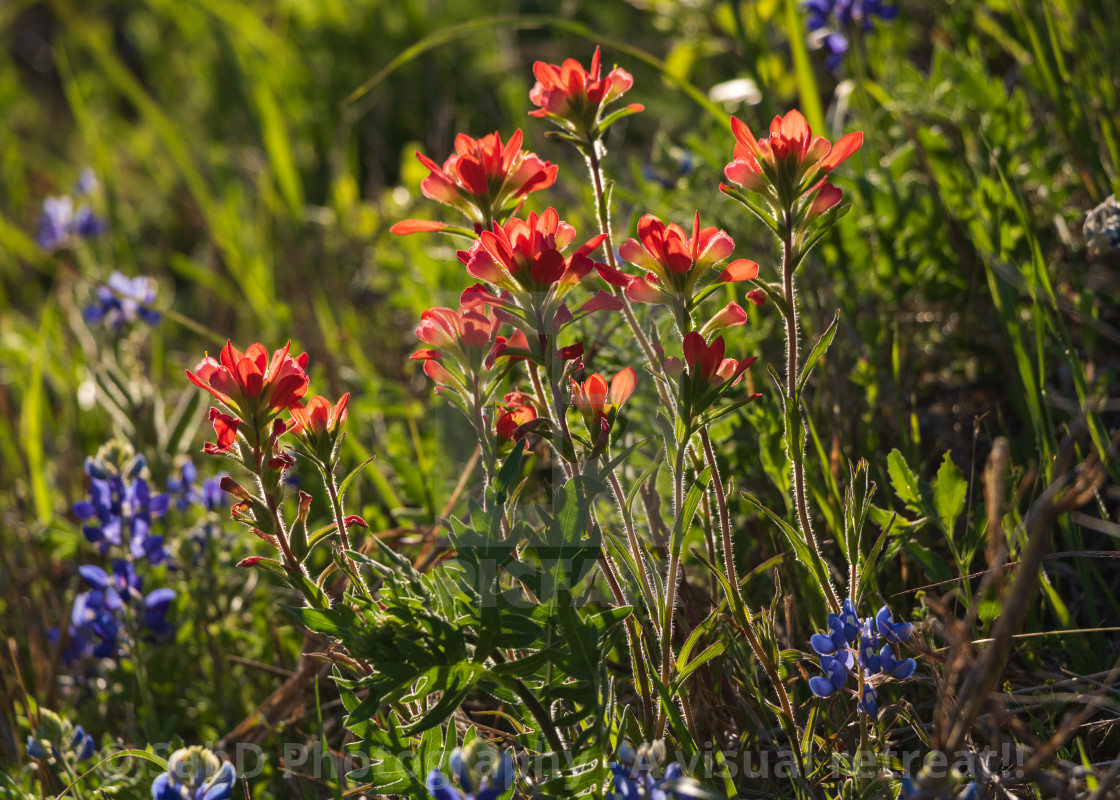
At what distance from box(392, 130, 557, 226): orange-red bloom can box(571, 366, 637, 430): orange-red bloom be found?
300mm

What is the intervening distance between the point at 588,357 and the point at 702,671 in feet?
2.40

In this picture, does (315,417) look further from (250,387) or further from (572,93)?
(572,93)

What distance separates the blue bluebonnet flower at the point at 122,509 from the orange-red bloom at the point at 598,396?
4.08 feet

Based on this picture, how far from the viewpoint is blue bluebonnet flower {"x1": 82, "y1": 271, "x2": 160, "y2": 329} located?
2904mm

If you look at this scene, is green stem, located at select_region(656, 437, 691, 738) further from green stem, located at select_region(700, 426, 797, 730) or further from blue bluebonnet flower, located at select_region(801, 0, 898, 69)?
blue bluebonnet flower, located at select_region(801, 0, 898, 69)

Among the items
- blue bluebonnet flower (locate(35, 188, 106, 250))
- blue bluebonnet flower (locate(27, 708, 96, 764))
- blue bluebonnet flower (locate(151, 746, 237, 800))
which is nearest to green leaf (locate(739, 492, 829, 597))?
blue bluebonnet flower (locate(151, 746, 237, 800))

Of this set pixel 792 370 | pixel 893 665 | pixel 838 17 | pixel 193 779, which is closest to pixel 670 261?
pixel 792 370

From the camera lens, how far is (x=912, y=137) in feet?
7.42

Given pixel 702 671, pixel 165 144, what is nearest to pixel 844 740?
pixel 702 671

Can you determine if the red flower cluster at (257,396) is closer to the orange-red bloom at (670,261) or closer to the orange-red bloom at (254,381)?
the orange-red bloom at (254,381)

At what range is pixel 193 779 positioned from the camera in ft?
4.50

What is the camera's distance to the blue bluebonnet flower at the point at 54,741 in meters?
1.66

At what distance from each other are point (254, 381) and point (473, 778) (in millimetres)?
584

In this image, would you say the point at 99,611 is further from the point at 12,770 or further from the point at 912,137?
the point at 912,137
